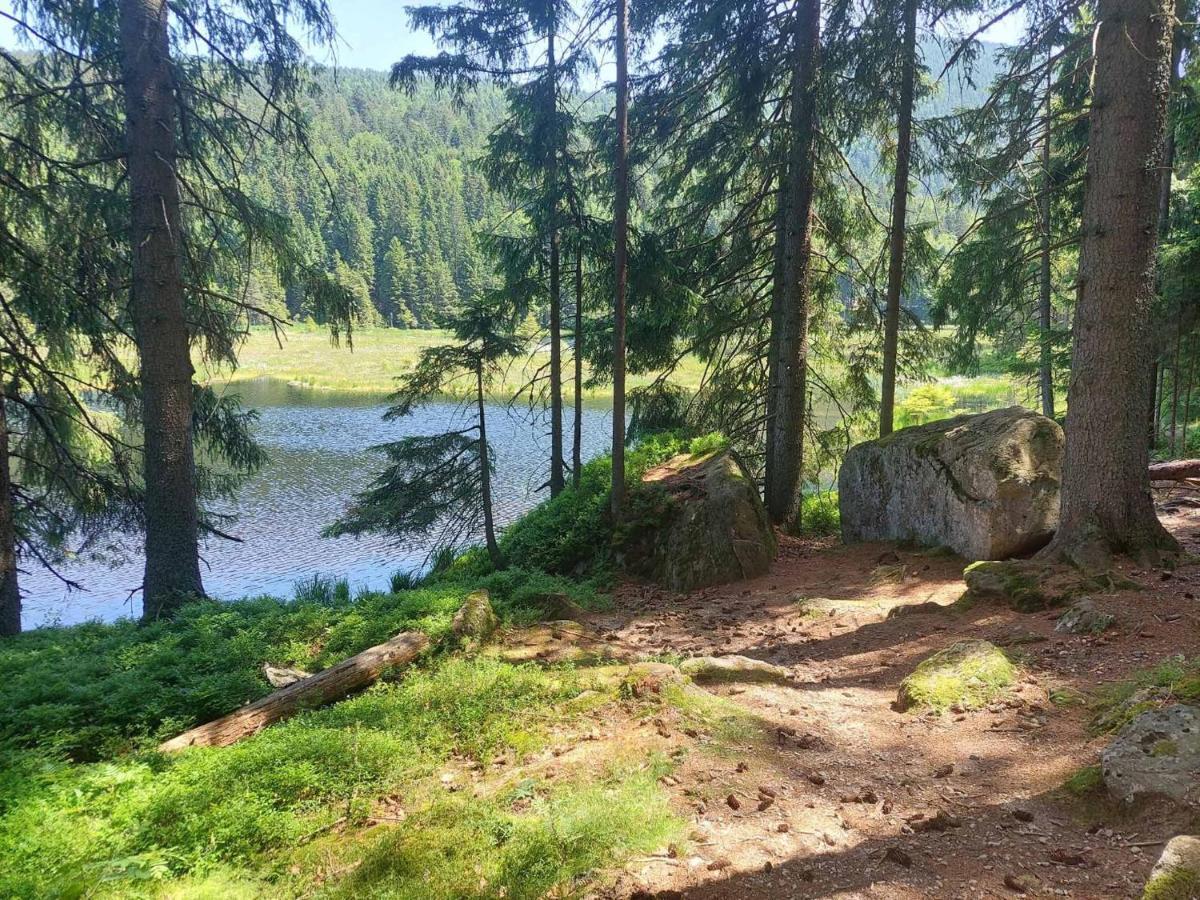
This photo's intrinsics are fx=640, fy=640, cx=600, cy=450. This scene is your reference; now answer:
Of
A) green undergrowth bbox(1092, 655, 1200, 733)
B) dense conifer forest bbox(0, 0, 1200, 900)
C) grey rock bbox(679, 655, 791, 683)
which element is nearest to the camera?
dense conifer forest bbox(0, 0, 1200, 900)

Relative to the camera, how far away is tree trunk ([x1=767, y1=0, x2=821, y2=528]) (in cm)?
979

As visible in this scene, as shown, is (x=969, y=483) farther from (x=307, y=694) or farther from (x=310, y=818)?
(x=310, y=818)

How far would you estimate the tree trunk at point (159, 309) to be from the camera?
7.04m

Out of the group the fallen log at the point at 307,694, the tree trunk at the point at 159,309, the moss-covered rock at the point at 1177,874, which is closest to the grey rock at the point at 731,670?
the fallen log at the point at 307,694

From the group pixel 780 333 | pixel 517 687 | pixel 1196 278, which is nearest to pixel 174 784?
pixel 517 687

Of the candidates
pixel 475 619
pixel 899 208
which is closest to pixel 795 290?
pixel 899 208

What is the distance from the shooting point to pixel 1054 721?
3975mm

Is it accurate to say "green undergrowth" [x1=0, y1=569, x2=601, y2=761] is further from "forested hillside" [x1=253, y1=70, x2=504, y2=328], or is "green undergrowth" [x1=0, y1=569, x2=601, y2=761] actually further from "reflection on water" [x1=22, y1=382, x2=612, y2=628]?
"forested hillside" [x1=253, y1=70, x2=504, y2=328]

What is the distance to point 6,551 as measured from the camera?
268 inches

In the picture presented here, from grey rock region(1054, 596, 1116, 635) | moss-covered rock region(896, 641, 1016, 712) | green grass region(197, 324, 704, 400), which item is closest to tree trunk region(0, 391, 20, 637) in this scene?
moss-covered rock region(896, 641, 1016, 712)

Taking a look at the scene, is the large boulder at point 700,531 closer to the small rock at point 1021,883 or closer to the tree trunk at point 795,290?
the tree trunk at point 795,290

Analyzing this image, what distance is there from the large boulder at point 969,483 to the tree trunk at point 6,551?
10.8 meters

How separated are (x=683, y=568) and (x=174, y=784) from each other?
23.2ft

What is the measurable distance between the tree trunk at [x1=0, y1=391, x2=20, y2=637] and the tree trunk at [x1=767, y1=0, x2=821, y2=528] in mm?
10391
